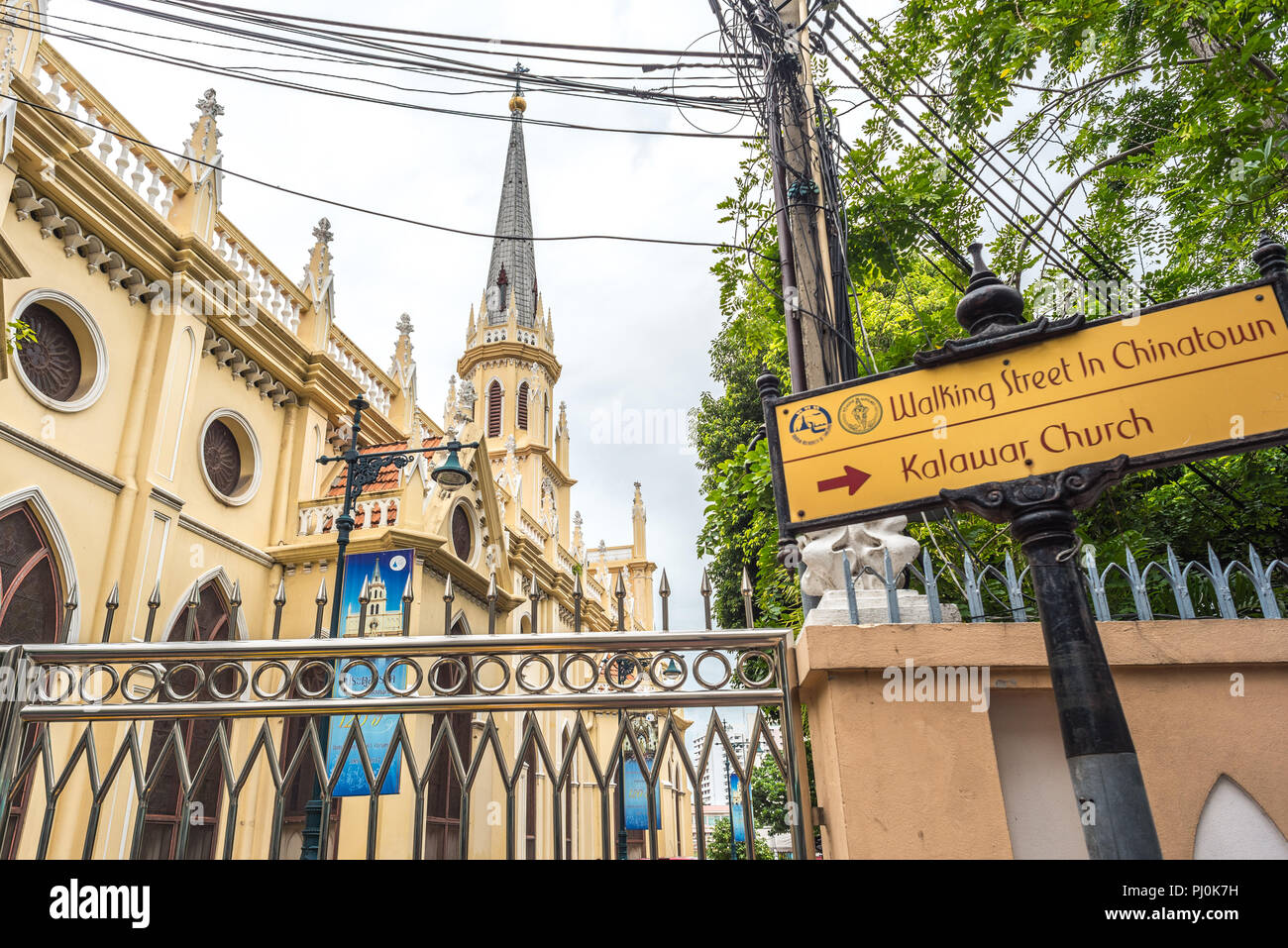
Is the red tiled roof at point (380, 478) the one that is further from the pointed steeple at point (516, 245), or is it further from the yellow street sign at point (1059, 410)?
the pointed steeple at point (516, 245)

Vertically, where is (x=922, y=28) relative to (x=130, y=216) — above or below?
below

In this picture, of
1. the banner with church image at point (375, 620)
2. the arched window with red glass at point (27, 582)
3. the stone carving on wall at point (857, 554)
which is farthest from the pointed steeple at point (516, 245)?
the stone carving on wall at point (857, 554)

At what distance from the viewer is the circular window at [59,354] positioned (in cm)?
973

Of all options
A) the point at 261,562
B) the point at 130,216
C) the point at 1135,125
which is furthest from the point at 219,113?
the point at 1135,125

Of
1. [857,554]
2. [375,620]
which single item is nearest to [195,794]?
[375,620]

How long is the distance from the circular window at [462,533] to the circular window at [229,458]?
3889 mm

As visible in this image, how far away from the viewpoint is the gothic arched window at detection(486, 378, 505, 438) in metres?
34.2

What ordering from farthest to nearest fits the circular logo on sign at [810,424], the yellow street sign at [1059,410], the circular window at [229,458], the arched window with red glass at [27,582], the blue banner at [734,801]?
1. the circular window at [229,458]
2. the arched window with red glass at [27,582]
3. the blue banner at [734,801]
4. the circular logo on sign at [810,424]
5. the yellow street sign at [1059,410]
